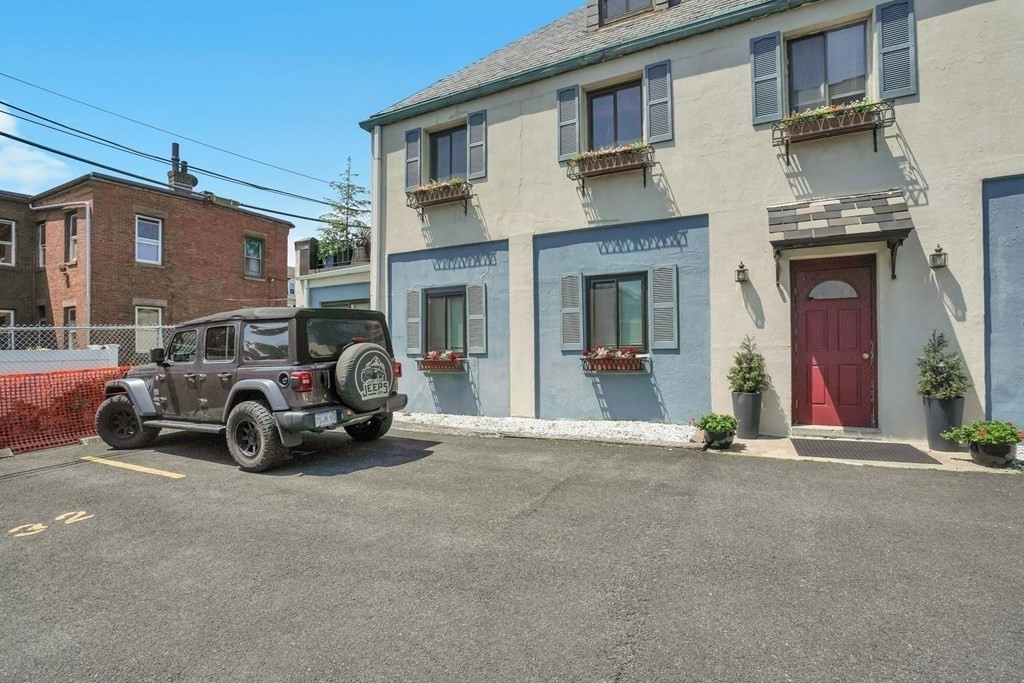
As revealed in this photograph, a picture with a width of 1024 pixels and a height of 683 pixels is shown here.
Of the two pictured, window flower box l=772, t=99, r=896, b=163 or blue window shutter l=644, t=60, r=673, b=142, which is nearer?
window flower box l=772, t=99, r=896, b=163

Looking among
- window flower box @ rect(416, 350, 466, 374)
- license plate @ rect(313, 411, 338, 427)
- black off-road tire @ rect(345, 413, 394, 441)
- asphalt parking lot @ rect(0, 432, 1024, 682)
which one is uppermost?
window flower box @ rect(416, 350, 466, 374)

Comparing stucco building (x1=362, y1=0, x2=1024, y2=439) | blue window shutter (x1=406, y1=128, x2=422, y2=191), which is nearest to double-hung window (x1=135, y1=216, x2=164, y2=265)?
stucco building (x1=362, y1=0, x2=1024, y2=439)

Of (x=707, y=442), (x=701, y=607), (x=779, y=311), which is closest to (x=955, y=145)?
(x=779, y=311)

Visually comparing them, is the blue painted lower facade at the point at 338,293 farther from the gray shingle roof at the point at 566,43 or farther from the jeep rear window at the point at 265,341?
the jeep rear window at the point at 265,341

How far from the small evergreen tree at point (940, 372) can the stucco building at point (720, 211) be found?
0.19 m

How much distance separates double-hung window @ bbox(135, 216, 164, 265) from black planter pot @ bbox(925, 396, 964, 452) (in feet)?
66.2

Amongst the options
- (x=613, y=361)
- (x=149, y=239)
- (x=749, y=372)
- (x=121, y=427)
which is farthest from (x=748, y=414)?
(x=149, y=239)

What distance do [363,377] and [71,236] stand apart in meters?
16.0

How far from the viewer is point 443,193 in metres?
10.1

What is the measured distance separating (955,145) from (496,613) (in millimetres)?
7903

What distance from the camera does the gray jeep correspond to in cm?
596

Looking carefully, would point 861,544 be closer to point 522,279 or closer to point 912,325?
point 912,325

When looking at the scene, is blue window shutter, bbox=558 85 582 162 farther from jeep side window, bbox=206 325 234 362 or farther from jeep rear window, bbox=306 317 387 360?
jeep side window, bbox=206 325 234 362

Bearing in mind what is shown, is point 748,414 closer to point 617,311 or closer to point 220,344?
point 617,311
